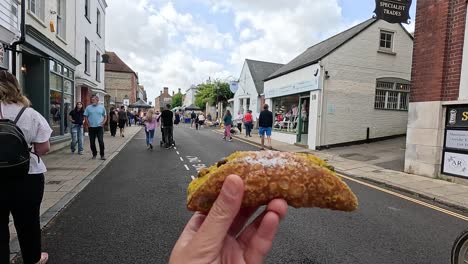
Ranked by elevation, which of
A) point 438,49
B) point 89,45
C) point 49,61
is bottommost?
point 49,61

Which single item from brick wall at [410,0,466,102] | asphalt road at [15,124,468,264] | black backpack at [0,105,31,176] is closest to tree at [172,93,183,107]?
brick wall at [410,0,466,102]

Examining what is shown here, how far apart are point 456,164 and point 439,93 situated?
1.98m

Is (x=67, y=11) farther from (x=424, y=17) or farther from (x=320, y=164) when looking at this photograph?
(x=320, y=164)

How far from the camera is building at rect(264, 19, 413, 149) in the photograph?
15.3m

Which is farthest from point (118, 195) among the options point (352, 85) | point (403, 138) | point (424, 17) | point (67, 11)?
point (403, 138)

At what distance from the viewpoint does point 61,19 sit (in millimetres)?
13562

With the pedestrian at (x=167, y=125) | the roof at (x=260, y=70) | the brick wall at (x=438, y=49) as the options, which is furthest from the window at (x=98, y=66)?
the brick wall at (x=438, y=49)

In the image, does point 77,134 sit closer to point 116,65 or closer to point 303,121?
point 303,121

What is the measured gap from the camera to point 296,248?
4031 mm

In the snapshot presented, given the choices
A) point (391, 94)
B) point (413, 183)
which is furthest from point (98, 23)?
point (413, 183)

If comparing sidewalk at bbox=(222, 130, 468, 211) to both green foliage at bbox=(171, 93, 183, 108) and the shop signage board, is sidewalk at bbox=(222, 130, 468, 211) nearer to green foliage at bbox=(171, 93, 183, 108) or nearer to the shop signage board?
the shop signage board

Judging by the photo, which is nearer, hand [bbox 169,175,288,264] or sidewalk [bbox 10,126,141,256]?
hand [bbox 169,175,288,264]

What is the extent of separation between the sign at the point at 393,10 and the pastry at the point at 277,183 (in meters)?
9.43

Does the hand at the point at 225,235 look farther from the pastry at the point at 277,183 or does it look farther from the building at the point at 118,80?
the building at the point at 118,80
